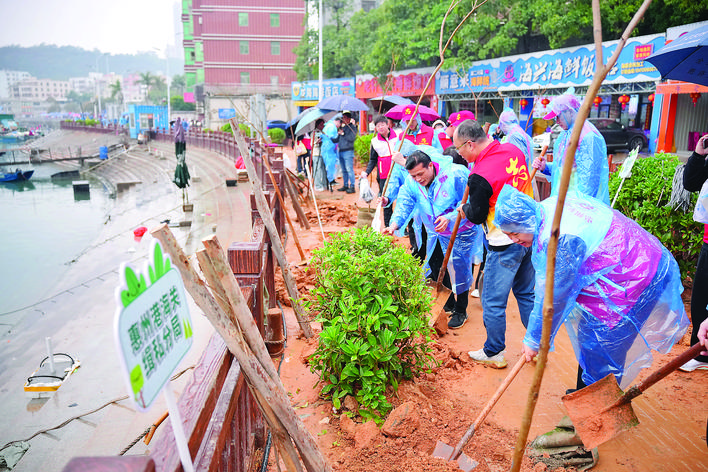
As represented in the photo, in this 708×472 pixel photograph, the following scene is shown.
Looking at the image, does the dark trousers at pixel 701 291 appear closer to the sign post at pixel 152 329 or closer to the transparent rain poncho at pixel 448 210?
the transparent rain poncho at pixel 448 210

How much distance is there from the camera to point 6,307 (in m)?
10.0

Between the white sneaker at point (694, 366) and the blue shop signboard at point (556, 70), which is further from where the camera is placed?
the blue shop signboard at point (556, 70)

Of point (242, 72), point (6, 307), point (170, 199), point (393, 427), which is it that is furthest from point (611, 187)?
point (242, 72)

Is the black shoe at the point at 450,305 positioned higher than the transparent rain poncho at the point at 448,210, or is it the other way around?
the transparent rain poncho at the point at 448,210

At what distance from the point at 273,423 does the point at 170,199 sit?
18567 millimetres

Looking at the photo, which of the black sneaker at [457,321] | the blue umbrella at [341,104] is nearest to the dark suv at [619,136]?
the blue umbrella at [341,104]

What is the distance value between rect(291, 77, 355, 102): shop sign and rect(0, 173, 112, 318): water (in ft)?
40.6

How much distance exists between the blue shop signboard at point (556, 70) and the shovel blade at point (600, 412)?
39.3ft

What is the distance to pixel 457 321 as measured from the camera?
4.67 m

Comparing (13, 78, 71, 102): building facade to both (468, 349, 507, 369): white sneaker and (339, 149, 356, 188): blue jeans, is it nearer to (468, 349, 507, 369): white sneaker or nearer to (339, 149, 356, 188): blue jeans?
(339, 149, 356, 188): blue jeans

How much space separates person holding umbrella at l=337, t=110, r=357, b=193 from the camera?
1100 centimetres

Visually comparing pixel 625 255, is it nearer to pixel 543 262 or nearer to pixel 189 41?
pixel 543 262

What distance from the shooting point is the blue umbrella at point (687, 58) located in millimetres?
3621

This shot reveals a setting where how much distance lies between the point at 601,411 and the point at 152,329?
2.29 meters
